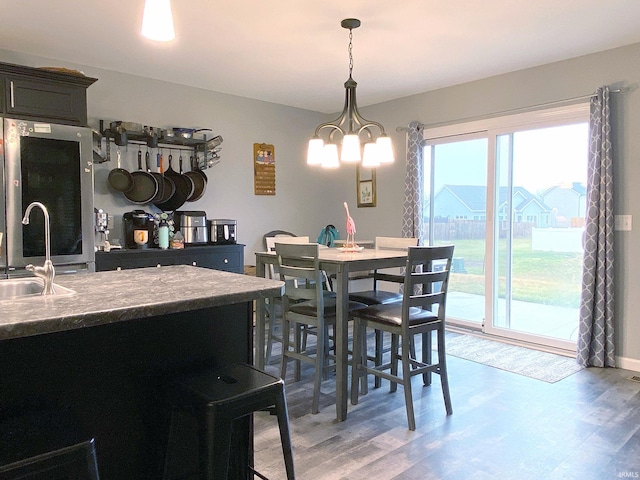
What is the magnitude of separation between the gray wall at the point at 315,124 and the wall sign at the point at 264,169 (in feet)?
0.23

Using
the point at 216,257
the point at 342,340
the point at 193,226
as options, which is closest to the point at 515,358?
the point at 342,340

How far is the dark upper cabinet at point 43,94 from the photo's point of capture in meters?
3.12

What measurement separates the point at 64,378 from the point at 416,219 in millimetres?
3942

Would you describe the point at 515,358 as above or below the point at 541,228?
below

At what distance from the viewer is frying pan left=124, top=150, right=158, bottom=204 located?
422 centimetres

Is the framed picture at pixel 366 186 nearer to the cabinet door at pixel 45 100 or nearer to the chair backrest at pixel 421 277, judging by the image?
the chair backrest at pixel 421 277

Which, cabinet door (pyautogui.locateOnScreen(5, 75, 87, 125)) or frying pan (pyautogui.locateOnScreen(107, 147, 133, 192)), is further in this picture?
frying pan (pyautogui.locateOnScreen(107, 147, 133, 192))

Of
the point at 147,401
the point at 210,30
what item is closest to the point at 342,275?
the point at 147,401

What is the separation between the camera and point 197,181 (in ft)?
15.3

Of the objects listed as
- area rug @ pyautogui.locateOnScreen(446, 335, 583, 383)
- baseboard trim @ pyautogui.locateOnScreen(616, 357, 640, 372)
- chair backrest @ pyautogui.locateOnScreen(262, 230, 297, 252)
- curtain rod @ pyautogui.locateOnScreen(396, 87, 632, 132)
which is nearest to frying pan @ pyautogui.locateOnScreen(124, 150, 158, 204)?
chair backrest @ pyautogui.locateOnScreen(262, 230, 297, 252)

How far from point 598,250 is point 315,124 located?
351cm

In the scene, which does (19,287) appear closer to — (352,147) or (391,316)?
(391,316)

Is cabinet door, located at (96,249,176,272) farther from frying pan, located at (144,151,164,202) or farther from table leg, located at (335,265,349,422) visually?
table leg, located at (335,265,349,422)

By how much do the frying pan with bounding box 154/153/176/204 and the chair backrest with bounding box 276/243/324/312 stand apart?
1916 millimetres
